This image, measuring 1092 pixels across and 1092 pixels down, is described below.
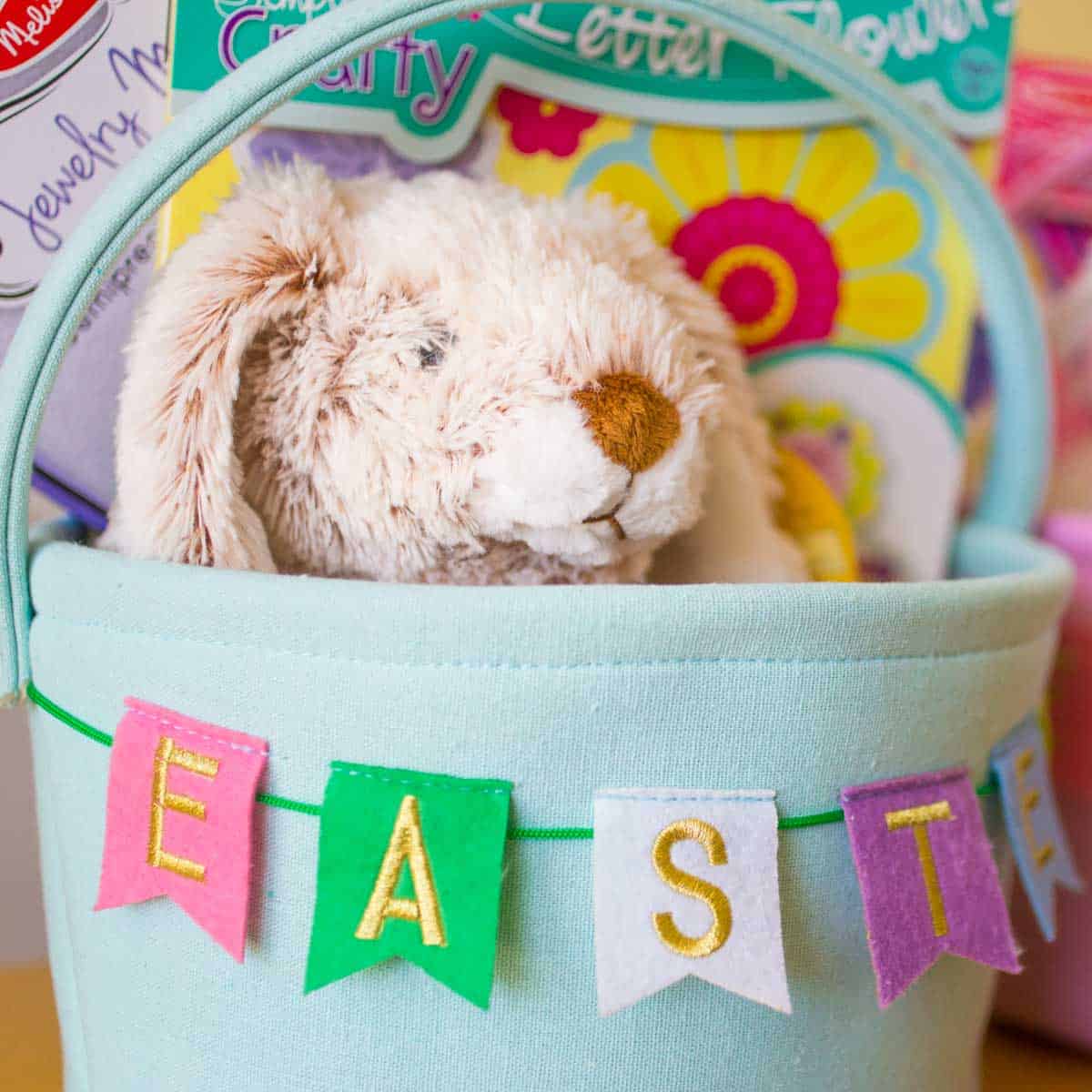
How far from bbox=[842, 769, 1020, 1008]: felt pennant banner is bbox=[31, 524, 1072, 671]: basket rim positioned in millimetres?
61

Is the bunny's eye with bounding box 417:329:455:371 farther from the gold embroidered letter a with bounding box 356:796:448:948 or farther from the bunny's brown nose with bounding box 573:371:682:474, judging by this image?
the gold embroidered letter a with bounding box 356:796:448:948

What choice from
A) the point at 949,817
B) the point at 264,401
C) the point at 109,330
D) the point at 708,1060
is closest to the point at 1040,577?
the point at 949,817

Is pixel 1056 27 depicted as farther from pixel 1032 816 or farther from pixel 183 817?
pixel 183 817

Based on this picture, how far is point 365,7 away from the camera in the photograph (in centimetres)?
49

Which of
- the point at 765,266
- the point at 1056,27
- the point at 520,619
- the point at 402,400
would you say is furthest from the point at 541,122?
the point at 1056,27

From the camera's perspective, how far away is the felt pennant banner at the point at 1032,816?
1.76ft

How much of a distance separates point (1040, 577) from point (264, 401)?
1.26ft

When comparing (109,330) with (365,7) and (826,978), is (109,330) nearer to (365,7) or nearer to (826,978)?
(365,7)

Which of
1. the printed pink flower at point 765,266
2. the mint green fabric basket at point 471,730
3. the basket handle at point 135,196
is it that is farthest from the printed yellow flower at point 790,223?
the mint green fabric basket at point 471,730

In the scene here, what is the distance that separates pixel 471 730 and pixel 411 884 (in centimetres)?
6

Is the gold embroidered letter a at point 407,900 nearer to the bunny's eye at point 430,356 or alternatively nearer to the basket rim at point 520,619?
the basket rim at point 520,619

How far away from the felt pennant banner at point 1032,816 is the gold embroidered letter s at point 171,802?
1.18 feet

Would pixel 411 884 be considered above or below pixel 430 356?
below

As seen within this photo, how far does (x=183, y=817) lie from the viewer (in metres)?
0.44
